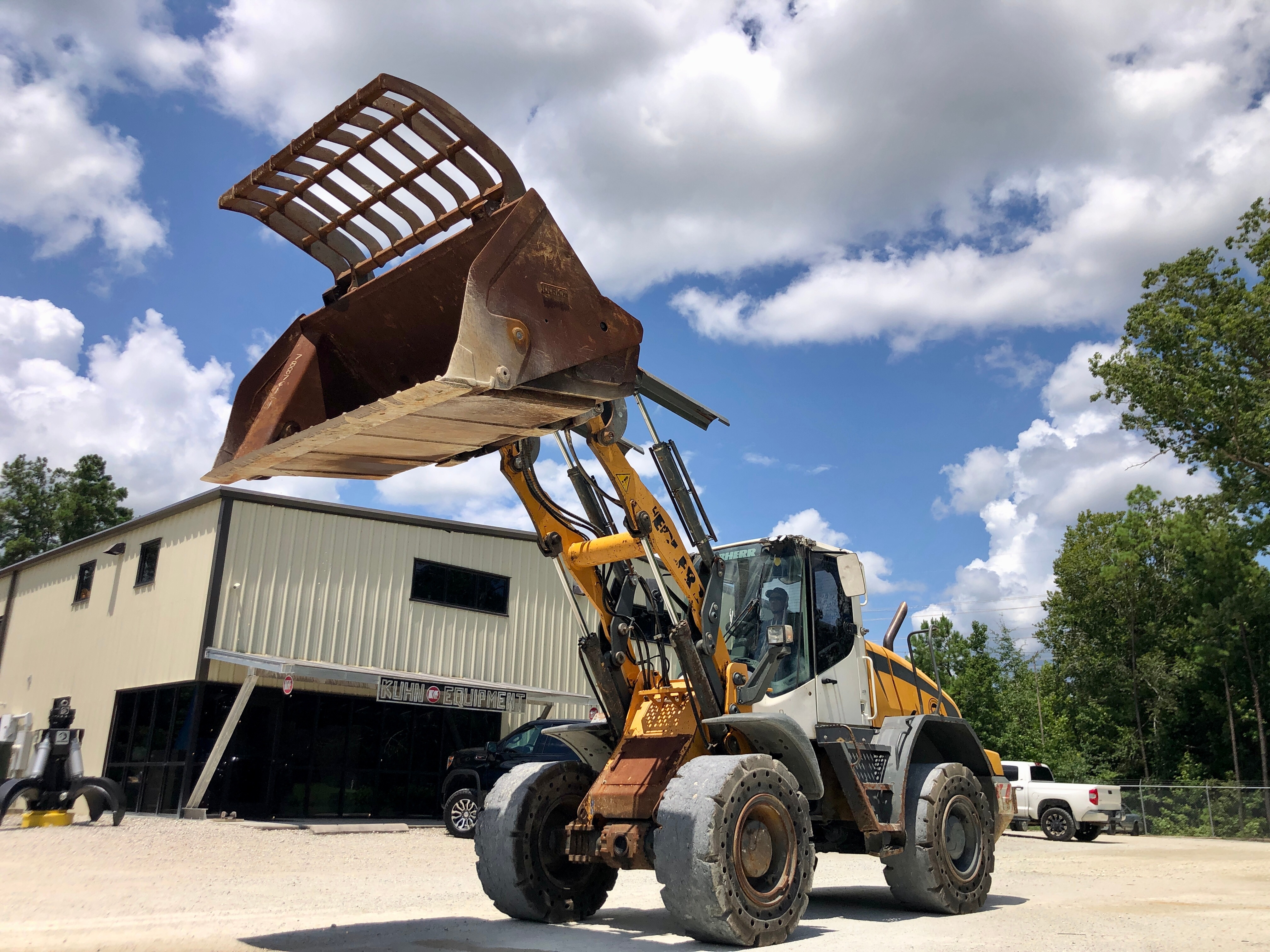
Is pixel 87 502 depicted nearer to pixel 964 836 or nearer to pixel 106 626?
pixel 106 626

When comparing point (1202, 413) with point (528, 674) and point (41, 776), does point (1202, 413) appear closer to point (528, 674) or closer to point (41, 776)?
point (528, 674)

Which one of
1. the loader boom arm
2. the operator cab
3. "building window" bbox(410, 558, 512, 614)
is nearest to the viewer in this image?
the loader boom arm

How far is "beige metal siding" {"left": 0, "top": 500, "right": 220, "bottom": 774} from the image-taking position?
768 inches

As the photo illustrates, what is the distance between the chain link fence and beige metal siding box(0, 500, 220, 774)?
23.9 metres

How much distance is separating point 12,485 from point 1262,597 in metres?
53.7

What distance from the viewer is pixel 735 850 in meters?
6.20

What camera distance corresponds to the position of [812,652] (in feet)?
26.0

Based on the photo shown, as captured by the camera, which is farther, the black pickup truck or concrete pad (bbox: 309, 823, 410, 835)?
the black pickup truck

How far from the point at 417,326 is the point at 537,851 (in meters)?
4.07

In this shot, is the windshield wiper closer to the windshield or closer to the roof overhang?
the windshield

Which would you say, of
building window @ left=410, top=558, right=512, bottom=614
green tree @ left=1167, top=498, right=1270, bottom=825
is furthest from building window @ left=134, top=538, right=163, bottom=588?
green tree @ left=1167, top=498, right=1270, bottom=825

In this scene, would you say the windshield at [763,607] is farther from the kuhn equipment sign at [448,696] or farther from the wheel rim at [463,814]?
the kuhn equipment sign at [448,696]

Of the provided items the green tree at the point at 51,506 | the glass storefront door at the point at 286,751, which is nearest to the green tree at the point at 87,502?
the green tree at the point at 51,506

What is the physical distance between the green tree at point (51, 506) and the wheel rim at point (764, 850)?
50.1 metres
